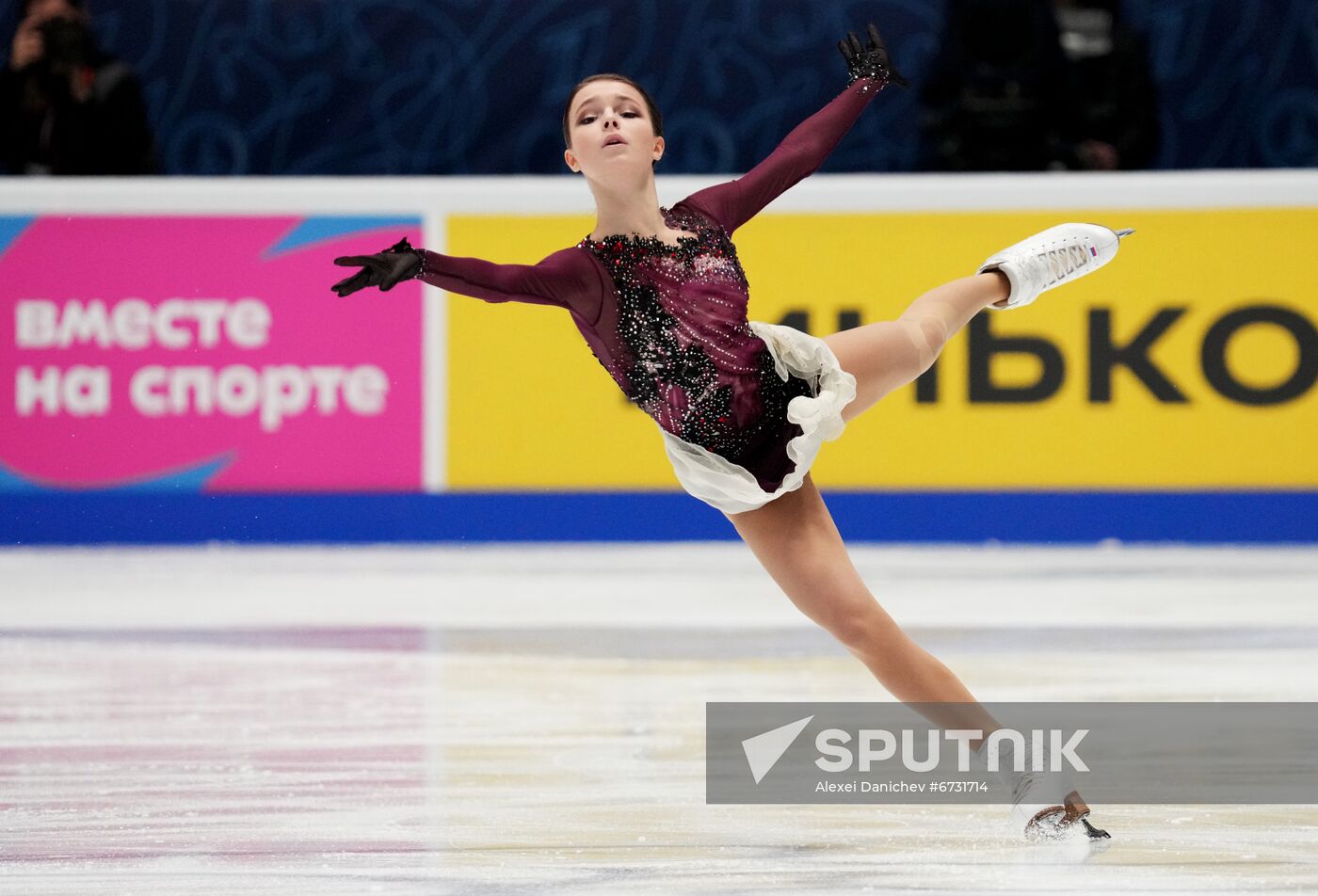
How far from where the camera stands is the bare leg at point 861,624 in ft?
8.17

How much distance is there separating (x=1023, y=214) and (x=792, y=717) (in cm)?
313

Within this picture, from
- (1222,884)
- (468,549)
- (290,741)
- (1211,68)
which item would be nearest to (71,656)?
(290,741)

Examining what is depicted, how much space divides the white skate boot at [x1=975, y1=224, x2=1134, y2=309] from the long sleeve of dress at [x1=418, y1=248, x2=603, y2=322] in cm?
64

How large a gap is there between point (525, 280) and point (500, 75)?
3839 mm

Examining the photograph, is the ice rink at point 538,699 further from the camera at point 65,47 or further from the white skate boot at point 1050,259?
the camera at point 65,47

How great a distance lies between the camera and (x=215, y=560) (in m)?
5.70

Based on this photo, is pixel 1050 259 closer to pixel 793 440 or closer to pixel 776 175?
pixel 776 175

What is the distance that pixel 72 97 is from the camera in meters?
6.14

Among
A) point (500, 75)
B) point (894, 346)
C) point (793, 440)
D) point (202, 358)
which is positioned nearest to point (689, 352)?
point (793, 440)

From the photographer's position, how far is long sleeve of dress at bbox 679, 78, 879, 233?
2.87 m

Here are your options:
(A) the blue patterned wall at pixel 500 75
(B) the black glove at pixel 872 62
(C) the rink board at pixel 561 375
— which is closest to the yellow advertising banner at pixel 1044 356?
(C) the rink board at pixel 561 375

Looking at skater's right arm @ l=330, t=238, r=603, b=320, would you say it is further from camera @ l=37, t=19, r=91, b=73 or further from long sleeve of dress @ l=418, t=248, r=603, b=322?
camera @ l=37, t=19, r=91, b=73

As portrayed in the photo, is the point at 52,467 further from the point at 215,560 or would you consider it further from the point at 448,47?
the point at 448,47
